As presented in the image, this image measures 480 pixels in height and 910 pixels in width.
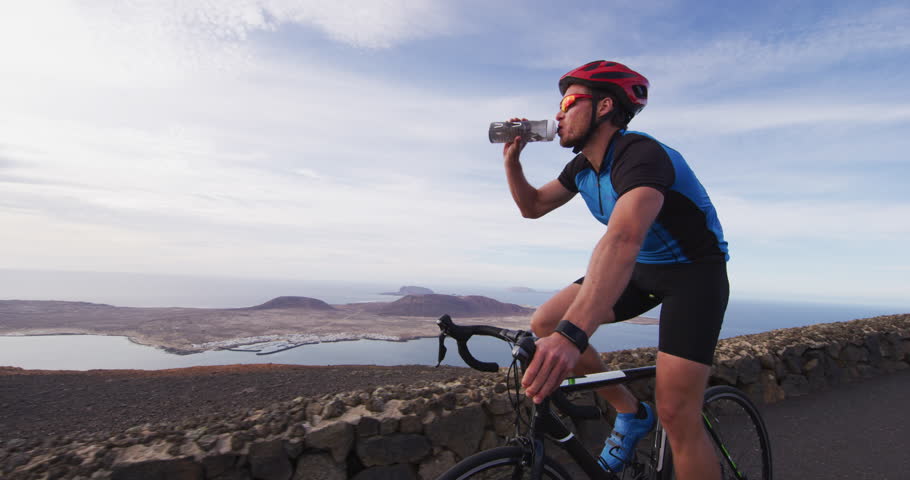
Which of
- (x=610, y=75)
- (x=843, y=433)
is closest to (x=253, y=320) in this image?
(x=843, y=433)

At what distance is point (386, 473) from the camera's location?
314 centimetres

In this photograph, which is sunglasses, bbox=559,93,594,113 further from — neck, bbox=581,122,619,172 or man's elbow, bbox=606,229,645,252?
man's elbow, bbox=606,229,645,252

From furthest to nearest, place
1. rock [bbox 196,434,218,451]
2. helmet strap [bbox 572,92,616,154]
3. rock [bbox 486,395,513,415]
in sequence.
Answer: rock [bbox 486,395,513,415] < rock [bbox 196,434,218,451] < helmet strap [bbox 572,92,616,154]

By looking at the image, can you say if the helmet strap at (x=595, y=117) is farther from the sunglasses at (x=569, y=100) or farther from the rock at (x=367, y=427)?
the rock at (x=367, y=427)

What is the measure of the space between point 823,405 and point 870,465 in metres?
2.06

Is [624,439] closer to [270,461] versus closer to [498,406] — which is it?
[498,406]

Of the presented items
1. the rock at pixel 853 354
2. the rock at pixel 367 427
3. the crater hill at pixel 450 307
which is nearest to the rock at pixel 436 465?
the rock at pixel 367 427

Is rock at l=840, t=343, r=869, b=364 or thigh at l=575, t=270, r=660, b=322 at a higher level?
thigh at l=575, t=270, r=660, b=322

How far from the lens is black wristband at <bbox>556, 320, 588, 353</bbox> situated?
124 centimetres

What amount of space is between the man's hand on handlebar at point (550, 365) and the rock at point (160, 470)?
2507mm

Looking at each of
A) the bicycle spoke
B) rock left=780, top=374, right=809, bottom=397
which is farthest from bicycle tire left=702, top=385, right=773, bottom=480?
rock left=780, top=374, right=809, bottom=397

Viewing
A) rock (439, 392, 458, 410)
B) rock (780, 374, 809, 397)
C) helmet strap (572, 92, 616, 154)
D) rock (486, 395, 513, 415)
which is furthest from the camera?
rock (780, 374, 809, 397)

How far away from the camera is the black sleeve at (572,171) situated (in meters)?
2.36

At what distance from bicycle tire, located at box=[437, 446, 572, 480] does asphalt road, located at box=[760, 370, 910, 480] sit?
3430 millimetres
